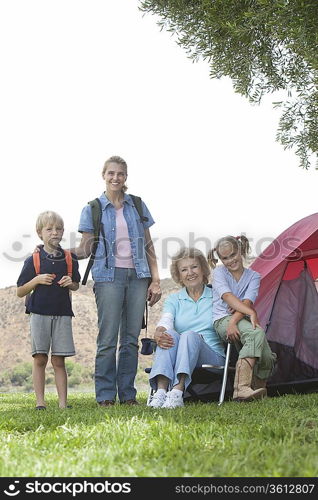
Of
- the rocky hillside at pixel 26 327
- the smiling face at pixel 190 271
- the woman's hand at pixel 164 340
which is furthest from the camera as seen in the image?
the rocky hillside at pixel 26 327

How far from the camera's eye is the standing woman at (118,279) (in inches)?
255

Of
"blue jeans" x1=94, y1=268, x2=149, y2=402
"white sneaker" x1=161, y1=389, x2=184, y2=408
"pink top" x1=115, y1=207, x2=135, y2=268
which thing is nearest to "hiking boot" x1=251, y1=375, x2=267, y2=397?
"white sneaker" x1=161, y1=389, x2=184, y2=408

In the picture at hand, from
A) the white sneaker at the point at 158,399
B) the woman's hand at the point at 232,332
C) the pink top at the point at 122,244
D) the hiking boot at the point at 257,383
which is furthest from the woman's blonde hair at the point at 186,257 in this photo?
the white sneaker at the point at 158,399

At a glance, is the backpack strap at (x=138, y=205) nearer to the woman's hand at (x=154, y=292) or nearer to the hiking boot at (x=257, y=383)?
the woman's hand at (x=154, y=292)

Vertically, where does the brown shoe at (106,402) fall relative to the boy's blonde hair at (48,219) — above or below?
below

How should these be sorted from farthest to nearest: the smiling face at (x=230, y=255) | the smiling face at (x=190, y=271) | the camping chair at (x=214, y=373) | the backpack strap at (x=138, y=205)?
the backpack strap at (x=138, y=205) → the smiling face at (x=230, y=255) → the smiling face at (x=190, y=271) → the camping chair at (x=214, y=373)

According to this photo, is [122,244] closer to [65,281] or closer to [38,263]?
[65,281]

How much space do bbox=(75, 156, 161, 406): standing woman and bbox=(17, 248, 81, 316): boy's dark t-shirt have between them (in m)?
0.24

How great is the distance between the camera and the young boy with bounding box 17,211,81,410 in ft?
20.7

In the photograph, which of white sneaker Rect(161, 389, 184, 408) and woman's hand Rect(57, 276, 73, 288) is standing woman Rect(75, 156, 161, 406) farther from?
white sneaker Rect(161, 389, 184, 408)

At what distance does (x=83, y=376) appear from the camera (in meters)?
17.3
